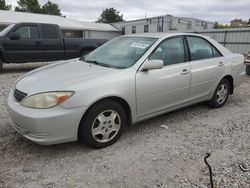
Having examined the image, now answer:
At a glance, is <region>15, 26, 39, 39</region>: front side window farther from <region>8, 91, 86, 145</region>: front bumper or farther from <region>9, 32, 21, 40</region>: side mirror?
<region>8, 91, 86, 145</region>: front bumper

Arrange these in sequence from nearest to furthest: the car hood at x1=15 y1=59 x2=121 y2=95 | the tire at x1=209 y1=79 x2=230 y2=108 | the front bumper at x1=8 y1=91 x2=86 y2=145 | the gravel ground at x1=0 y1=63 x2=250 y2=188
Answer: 1. the gravel ground at x1=0 y1=63 x2=250 y2=188
2. the front bumper at x1=8 y1=91 x2=86 y2=145
3. the car hood at x1=15 y1=59 x2=121 y2=95
4. the tire at x1=209 y1=79 x2=230 y2=108

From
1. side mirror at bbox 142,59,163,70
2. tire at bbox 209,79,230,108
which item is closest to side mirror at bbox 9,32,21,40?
side mirror at bbox 142,59,163,70

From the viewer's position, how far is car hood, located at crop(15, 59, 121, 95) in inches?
115

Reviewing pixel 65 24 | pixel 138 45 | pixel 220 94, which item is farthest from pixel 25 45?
pixel 65 24

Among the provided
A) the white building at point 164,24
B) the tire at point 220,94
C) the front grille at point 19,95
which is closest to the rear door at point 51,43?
the front grille at point 19,95

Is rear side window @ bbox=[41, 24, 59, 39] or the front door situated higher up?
rear side window @ bbox=[41, 24, 59, 39]

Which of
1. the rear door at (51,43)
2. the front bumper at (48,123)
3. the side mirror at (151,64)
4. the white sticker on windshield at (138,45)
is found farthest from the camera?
the rear door at (51,43)

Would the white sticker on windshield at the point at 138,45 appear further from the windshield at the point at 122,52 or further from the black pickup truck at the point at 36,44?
the black pickup truck at the point at 36,44

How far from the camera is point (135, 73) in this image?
10.9 ft

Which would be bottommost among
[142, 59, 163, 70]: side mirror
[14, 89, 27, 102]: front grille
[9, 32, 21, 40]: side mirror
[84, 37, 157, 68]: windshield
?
[14, 89, 27, 102]: front grille

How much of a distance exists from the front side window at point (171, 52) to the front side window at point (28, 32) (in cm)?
630

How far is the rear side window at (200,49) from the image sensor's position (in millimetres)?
4227

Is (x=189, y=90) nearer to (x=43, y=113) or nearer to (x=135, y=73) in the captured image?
(x=135, y=73)

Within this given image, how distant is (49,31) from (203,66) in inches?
259
